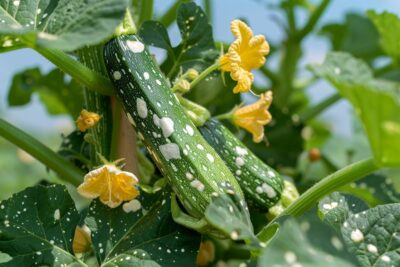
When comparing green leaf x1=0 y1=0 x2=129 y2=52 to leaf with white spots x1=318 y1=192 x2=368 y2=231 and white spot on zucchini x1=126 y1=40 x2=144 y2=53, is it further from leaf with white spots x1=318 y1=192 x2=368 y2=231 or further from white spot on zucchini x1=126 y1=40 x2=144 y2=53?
leaf with white spots x1=318 y1=192 x2=368 y2=231

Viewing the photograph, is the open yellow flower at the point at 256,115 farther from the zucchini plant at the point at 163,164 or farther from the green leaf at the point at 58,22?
the green leaf at the point at 58,22

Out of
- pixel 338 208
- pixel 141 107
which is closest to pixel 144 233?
pixel 141 107

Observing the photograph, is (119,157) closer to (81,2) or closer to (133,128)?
(133,128)

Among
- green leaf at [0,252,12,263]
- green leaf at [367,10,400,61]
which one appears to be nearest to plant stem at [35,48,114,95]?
green leaf at [0,252,12,263]

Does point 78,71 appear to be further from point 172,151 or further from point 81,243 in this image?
point 81,243

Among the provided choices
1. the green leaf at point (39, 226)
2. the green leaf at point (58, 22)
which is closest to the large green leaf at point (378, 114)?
the green leaf at point (58, 22)

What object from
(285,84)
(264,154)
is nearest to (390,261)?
(264,154)

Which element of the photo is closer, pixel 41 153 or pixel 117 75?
pixel 117 75
